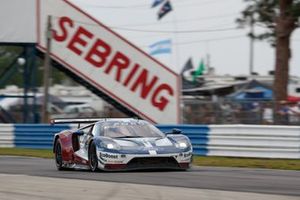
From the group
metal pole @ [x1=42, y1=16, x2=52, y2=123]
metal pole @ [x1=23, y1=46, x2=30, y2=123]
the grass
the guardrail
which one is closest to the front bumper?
the grass

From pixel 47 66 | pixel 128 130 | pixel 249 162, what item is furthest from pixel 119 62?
pixel 128 130

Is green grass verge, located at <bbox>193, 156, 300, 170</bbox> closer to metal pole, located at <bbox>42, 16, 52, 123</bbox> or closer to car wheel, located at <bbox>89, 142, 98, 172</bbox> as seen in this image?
car wheel, located at <bbox>89, 142, 98, 172</bbox>

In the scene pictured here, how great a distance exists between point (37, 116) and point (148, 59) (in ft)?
18.9

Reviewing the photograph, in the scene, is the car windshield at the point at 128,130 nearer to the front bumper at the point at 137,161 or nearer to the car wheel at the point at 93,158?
the car wheel at the point at 93,158

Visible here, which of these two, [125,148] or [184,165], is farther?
[184,165]

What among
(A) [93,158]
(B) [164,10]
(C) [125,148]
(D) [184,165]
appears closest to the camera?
(C) [125,148]

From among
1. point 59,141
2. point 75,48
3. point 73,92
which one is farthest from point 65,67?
point 73,92

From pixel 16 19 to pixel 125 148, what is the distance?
18845 mm

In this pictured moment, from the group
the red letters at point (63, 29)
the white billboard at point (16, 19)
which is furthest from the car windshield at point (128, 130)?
the white billboard at point (16, 19)

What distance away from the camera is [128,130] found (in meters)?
15.5

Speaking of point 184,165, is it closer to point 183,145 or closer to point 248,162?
point 183,145

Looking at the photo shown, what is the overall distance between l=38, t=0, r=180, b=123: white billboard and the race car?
16.3m

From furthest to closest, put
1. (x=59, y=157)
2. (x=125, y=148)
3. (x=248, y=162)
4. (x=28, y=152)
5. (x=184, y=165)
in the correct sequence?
1. (x=28, y=152)
2. (x=248, y=162)
3. (x=59, y=157)
4. (x=184, y=165)
5. (x=125, y=148)

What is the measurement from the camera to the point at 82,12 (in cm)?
3192
